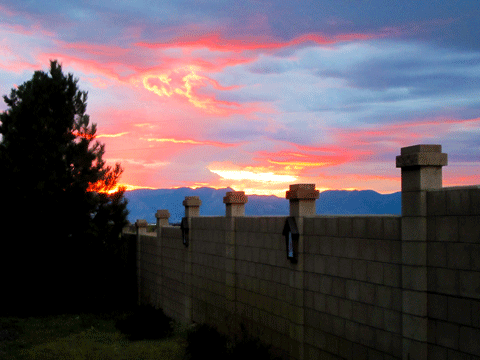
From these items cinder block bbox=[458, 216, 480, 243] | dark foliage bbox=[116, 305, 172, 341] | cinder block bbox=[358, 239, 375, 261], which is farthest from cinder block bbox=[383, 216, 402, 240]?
dark foliage bbox=[116, 305, 172, 341]

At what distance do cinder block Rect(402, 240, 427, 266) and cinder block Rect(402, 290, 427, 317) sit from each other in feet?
1.61

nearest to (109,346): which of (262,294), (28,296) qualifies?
(262,294)

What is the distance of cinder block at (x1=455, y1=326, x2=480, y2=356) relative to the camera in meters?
7.39

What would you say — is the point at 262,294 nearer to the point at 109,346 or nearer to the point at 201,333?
the point at 201,333

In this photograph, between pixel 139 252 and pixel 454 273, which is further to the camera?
pixel 139 252

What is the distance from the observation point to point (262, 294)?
45.6 feet

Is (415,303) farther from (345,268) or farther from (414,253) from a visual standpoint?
(345,268)

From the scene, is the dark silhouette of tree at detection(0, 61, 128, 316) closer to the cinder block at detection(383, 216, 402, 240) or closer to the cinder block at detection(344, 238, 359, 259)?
the cinder block at detection(344, 238, 359, 259)

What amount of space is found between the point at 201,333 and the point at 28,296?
14050 millimetres

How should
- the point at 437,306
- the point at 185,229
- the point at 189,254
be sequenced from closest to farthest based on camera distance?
1. the point at 437,306
2. the point at 189,254
3. the point at 185,229

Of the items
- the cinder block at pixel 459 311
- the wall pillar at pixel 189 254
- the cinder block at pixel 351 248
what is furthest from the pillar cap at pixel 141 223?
the cinder block at pixel 459 311

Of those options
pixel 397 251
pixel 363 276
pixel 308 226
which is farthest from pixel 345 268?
pixel 397 251

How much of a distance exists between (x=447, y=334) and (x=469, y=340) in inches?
15.4

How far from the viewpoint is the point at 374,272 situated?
9516 mm
